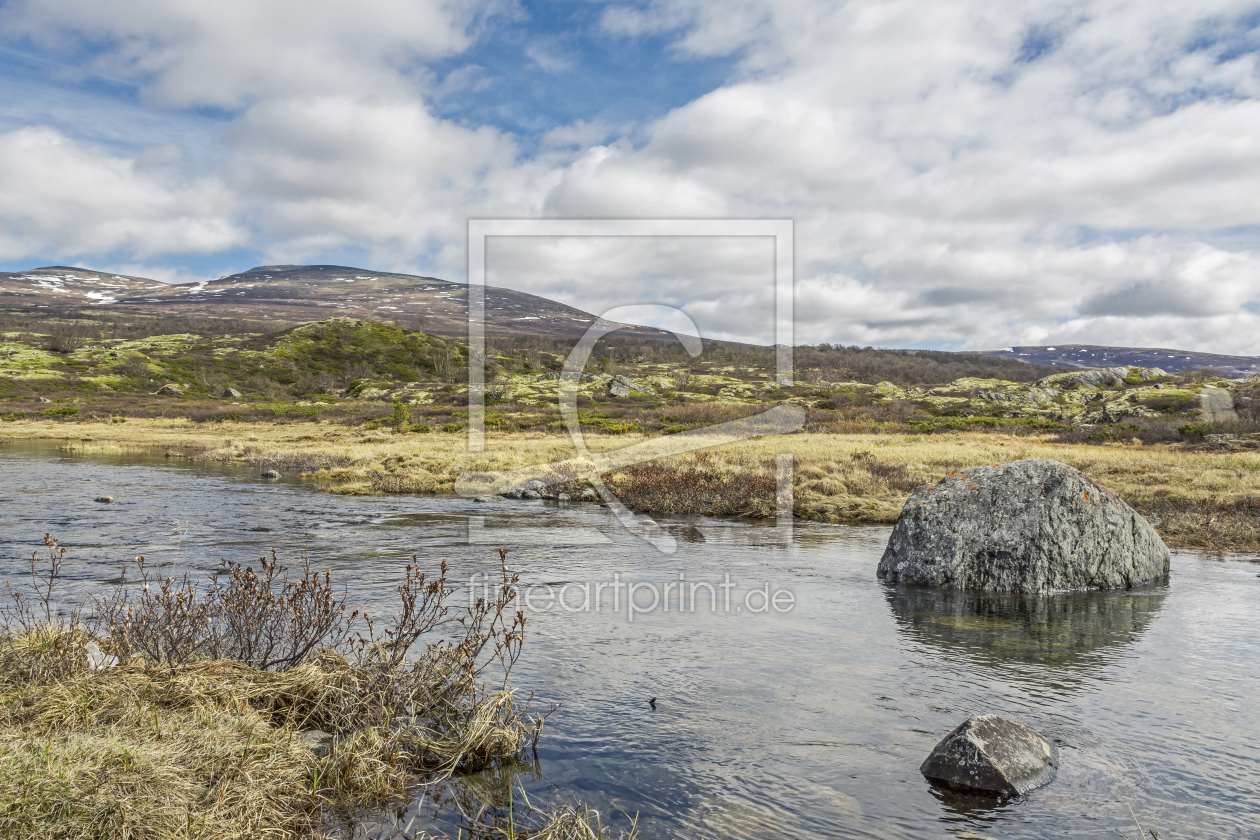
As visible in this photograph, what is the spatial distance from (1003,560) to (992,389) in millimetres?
84711

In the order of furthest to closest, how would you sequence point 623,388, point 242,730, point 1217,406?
point 623,388
point 1217,406
point 242,730

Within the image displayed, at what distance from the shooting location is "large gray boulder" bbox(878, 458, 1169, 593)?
1323 cm

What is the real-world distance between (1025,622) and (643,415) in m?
52.6

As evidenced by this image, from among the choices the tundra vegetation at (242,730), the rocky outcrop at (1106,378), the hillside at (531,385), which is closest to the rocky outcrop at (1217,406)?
the hillside at (531,385)

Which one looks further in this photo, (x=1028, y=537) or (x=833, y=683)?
(x=1028, y=537)

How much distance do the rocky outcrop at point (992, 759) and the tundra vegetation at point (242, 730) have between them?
9.99 feet

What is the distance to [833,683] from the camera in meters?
8.70

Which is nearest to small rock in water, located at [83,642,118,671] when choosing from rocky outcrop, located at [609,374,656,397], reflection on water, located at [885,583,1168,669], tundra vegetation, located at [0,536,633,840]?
tundra vegetation, located at [0,536,633,840]

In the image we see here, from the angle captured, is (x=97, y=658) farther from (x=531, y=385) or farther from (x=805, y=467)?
(x=531, y=385)

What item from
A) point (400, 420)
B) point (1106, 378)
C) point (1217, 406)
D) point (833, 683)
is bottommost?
point (833, 683)

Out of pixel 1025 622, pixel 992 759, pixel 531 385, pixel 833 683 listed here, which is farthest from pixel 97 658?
pixel 531 385

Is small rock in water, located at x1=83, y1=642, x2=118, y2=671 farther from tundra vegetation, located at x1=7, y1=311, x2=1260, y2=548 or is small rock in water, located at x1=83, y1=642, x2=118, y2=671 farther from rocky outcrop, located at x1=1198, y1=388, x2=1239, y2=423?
rocky outcrop, located at x1=1198, y1=388, x2=1239, y2=423

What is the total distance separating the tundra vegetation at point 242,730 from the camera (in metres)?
4.78

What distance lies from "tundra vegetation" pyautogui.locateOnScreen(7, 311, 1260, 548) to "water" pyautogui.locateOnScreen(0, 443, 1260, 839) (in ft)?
26.0
